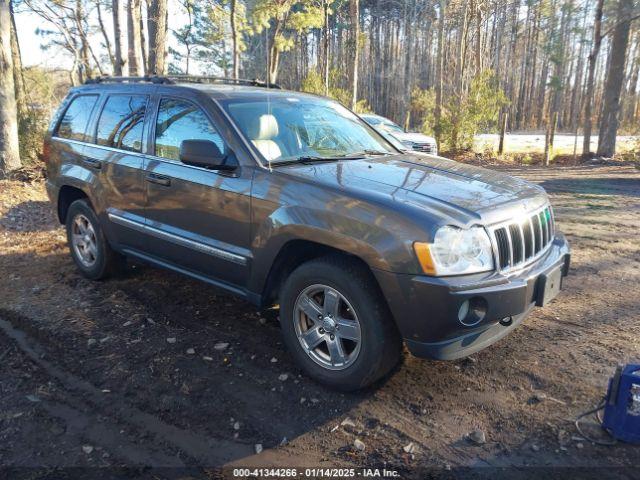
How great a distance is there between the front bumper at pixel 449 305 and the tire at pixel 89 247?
3239 millimetres

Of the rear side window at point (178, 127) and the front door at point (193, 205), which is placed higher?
the rear side window at point (178, 127)

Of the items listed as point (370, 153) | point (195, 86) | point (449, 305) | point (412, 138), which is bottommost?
point (449, 305)

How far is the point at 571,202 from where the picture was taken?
952cm

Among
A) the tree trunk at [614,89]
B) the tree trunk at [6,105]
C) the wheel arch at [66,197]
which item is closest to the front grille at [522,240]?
the wheel arch at [66,197]

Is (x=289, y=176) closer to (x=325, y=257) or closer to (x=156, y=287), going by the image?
(x=325, y=257)

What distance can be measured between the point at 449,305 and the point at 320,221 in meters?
0.92

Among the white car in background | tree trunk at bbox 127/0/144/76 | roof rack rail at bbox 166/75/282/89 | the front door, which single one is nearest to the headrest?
the front door

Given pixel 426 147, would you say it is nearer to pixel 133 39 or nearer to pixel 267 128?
pixel 133 39

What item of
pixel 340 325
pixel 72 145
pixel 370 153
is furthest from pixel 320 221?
pixel 72 145

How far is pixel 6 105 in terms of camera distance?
9.12 meters

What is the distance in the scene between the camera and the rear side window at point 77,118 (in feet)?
16.8

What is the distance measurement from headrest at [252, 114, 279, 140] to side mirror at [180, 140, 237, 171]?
0.34m

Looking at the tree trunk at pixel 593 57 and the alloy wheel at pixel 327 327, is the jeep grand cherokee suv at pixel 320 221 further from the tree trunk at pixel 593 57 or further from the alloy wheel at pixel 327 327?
the tree trunk at pixel 593 57

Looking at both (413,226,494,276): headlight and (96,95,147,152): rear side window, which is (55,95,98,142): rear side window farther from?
(413,226,494,276): headlight
